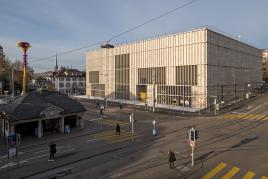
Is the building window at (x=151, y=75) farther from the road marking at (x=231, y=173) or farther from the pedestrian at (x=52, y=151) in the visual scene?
the road marking at (x=231, y=173)

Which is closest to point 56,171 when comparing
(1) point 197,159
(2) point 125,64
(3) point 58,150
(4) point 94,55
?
(3) point 58,150

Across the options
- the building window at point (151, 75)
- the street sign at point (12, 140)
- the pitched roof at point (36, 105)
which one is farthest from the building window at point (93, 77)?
the street sign at point (12, 140)

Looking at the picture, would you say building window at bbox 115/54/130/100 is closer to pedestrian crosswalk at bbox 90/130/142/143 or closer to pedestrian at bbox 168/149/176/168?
pedestrian crosswalk at bbox 90/130/142/143

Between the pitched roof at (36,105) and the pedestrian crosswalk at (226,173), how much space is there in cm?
2103

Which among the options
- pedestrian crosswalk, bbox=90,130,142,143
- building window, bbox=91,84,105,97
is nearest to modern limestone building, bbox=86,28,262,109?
building window, bbox=91,84,105,97

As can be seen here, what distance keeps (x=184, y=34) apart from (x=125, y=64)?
74.2 ft

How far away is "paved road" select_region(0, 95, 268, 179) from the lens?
18.1 meters

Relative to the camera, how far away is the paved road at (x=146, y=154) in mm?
18109

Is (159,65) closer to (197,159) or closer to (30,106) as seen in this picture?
(30,106)

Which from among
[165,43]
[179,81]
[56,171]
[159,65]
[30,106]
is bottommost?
[56,171]

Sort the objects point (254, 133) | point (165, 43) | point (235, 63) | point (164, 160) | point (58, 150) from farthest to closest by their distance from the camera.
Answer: point (235, 63) < point (165, 43) < point (254, 133) < point (58, 150) < point (164, 160)

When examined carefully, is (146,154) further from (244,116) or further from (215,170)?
(244,116)

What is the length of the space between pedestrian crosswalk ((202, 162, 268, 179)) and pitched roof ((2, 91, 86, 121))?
69.0ft

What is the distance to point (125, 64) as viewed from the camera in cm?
7400
